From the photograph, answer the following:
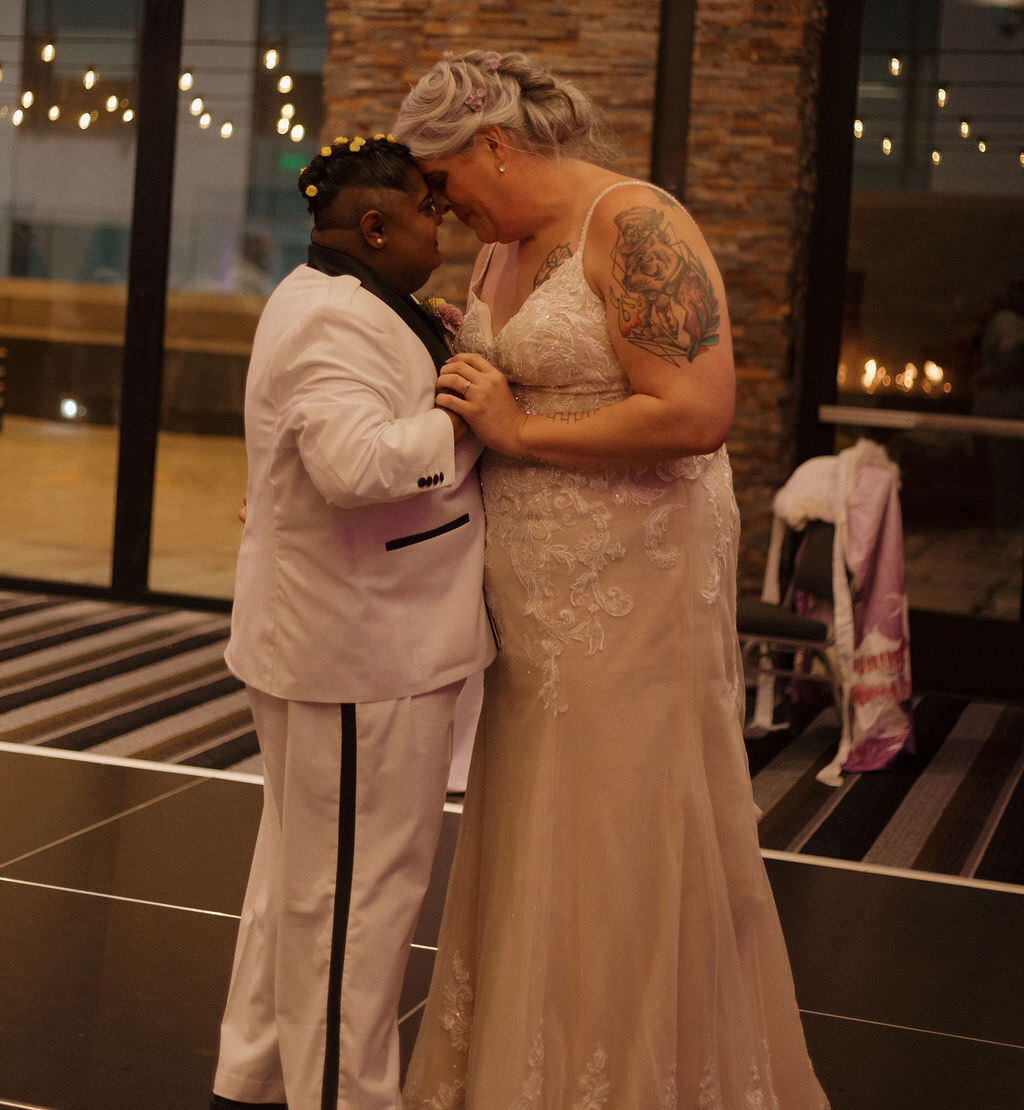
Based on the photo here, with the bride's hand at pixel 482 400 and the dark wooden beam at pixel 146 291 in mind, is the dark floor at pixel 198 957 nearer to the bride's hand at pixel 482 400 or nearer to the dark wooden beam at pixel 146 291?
the bride's hand at pixel 482 400

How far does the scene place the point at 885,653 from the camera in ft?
16.9

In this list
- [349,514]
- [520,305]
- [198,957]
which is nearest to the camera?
[349,514]

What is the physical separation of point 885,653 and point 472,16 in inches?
124

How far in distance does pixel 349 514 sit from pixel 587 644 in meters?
0.39

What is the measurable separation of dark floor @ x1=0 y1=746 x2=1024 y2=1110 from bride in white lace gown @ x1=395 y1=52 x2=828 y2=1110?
0.62 m

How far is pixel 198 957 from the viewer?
305 cm

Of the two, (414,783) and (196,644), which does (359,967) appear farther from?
(196,644)

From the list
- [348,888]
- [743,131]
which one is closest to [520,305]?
[348,888]

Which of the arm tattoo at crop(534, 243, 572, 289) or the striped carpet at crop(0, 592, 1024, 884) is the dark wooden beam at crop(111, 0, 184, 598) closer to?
the striped carpet at crop(0, 592, 1024, 884)

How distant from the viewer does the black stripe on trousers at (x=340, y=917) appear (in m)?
2.03

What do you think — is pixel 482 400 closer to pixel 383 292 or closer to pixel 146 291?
pixel 383 292

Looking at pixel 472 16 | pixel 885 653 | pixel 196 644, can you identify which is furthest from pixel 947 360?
pixel 196 644

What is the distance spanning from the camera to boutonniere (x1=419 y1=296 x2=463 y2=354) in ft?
7.32

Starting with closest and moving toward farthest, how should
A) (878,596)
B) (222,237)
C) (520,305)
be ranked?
(520,305) → (878,596) → (222,237)
